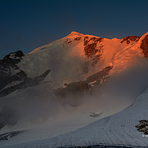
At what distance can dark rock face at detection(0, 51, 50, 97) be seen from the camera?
4705 cm

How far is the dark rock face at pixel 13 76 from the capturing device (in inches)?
1852

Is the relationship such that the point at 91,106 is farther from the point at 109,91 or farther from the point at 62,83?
the point at 62,83

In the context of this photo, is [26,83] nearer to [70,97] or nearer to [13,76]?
[13,76]

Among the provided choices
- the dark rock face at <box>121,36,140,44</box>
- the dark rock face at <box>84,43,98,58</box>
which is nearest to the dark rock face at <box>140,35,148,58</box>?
the dark rock face at <box>121,36,140,44</box>

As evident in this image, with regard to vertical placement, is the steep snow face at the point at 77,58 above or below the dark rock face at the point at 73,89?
above

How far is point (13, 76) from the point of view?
5012 centimetres

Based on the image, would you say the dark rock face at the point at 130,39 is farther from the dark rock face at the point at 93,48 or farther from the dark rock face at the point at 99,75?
the dark rock face at the point at 99,75

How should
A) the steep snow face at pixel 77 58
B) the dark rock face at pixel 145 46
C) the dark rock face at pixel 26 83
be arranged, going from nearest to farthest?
the dark rock face at pixel 145 46 → the dark rock face at pixel 26 83 → the steep snow face at pixel 77 58

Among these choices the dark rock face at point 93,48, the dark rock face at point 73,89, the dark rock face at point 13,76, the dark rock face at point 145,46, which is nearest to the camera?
the dark rock face at point 73,89

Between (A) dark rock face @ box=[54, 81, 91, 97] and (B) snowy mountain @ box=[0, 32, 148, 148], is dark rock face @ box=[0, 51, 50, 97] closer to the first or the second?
(B) snowy mountain @ box=[0, 32, 148, 148]

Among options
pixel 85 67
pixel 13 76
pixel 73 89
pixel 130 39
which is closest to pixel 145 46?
pixel 130 39

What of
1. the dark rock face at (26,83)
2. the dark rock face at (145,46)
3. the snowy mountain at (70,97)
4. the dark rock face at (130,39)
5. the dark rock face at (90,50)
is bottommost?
the snowy mountain at (70,97)

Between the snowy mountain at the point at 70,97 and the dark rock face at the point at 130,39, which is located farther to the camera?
the dark rock face at the point at 130,39

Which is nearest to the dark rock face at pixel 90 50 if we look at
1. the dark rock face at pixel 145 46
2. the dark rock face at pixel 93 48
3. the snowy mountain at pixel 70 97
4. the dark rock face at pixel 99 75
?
the dark rock face at pixel 93 48
